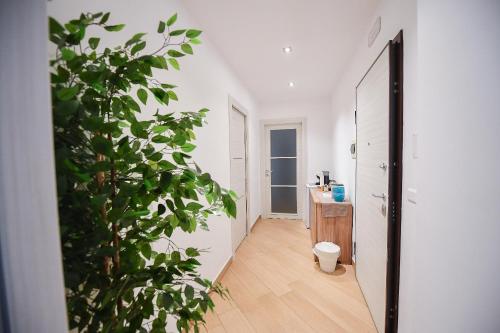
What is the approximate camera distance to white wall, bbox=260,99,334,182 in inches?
159

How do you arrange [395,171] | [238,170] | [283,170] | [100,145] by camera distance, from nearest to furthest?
[100,145] < [395,171] < [238,170] < [283,170]

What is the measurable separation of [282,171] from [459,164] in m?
3.43

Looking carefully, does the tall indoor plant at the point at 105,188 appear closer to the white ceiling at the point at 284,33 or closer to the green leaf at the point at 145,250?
the green leaf at the point at 145,250

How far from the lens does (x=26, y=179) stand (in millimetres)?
344

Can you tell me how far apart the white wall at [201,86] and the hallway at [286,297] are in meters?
0.34

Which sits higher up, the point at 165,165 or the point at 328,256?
the point at 165,165

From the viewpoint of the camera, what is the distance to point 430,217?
97 centimetres

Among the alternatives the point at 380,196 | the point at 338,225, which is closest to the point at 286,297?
the point at 338,225

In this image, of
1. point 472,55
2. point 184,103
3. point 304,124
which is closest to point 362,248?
point 472,55

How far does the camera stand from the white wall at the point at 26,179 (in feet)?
1.09

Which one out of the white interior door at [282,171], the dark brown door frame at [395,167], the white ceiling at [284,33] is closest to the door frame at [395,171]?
the dark brown door frame at [395,167]

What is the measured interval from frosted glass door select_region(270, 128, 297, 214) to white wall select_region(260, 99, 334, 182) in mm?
329

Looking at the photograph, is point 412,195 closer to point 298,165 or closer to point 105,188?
point 105,188

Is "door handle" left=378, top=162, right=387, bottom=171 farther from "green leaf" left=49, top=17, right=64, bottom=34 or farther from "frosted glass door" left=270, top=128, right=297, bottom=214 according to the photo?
"frosted glass door" left=270, top=128, right=297, bottom=214
